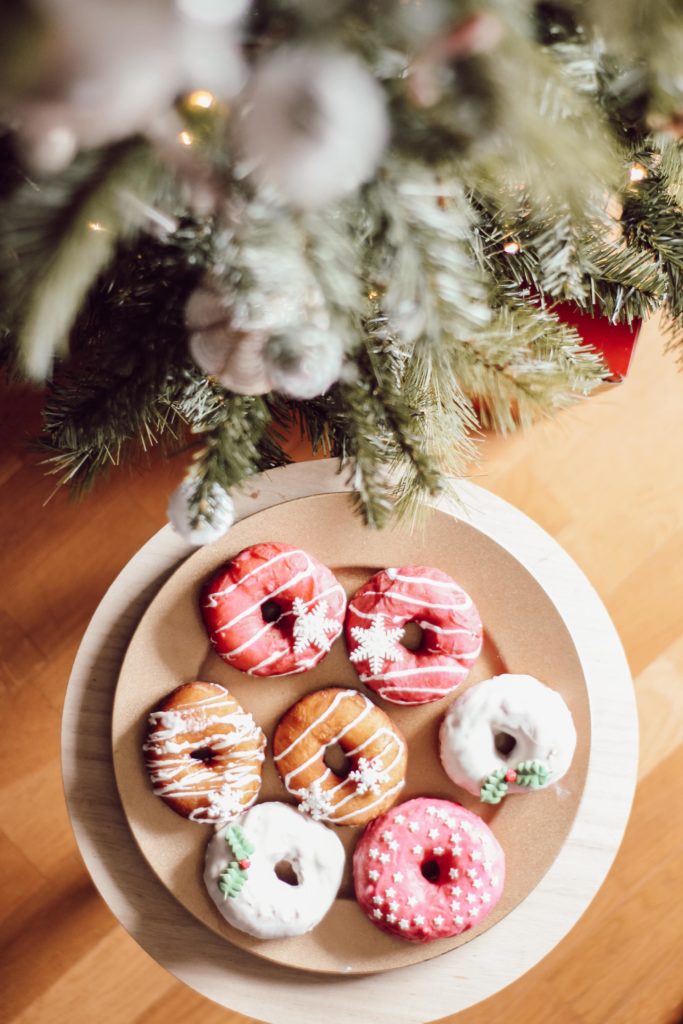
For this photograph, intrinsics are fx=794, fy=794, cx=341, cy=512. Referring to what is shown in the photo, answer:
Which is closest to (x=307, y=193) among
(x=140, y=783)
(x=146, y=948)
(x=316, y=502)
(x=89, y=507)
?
(x=316, y=502)

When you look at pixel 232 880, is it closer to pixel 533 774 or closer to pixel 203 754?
pixel 203 754

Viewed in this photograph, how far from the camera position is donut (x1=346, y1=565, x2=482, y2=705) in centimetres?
97

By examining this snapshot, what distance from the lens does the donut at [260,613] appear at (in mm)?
950

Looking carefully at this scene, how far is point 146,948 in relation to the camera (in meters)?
0.97

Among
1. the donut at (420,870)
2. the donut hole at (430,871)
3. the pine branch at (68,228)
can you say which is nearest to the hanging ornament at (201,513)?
the pine branch at (68,228)

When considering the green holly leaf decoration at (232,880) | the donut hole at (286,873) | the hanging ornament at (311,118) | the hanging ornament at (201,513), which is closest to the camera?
the hanging ornament at (311,118)

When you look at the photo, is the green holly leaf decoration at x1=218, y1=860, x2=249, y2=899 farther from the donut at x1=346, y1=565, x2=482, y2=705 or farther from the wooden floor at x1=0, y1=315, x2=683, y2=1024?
the wooden floor at x1=0, y1=315, x2=683, y2=1024

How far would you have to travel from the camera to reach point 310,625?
3.15ft

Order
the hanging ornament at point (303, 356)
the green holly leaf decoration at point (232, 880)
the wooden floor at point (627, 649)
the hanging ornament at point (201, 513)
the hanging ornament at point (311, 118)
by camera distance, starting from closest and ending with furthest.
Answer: the hanging ornament at point (311, 118) < the hanging ornament at point (303, 356) < the hanging ornament at point (201, 513) < the green holly leaf decoration at point (232, 880) < the wooden floor at point (627, 649)

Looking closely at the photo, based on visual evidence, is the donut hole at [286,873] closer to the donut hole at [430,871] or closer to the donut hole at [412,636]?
the donut hole at [430,871]

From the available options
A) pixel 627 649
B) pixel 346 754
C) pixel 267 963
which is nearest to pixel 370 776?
pixel 346 754

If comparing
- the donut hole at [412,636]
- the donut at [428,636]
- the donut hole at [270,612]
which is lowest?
the donut hole at [412,636]

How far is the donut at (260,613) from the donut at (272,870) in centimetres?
18

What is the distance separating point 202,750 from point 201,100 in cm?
77
